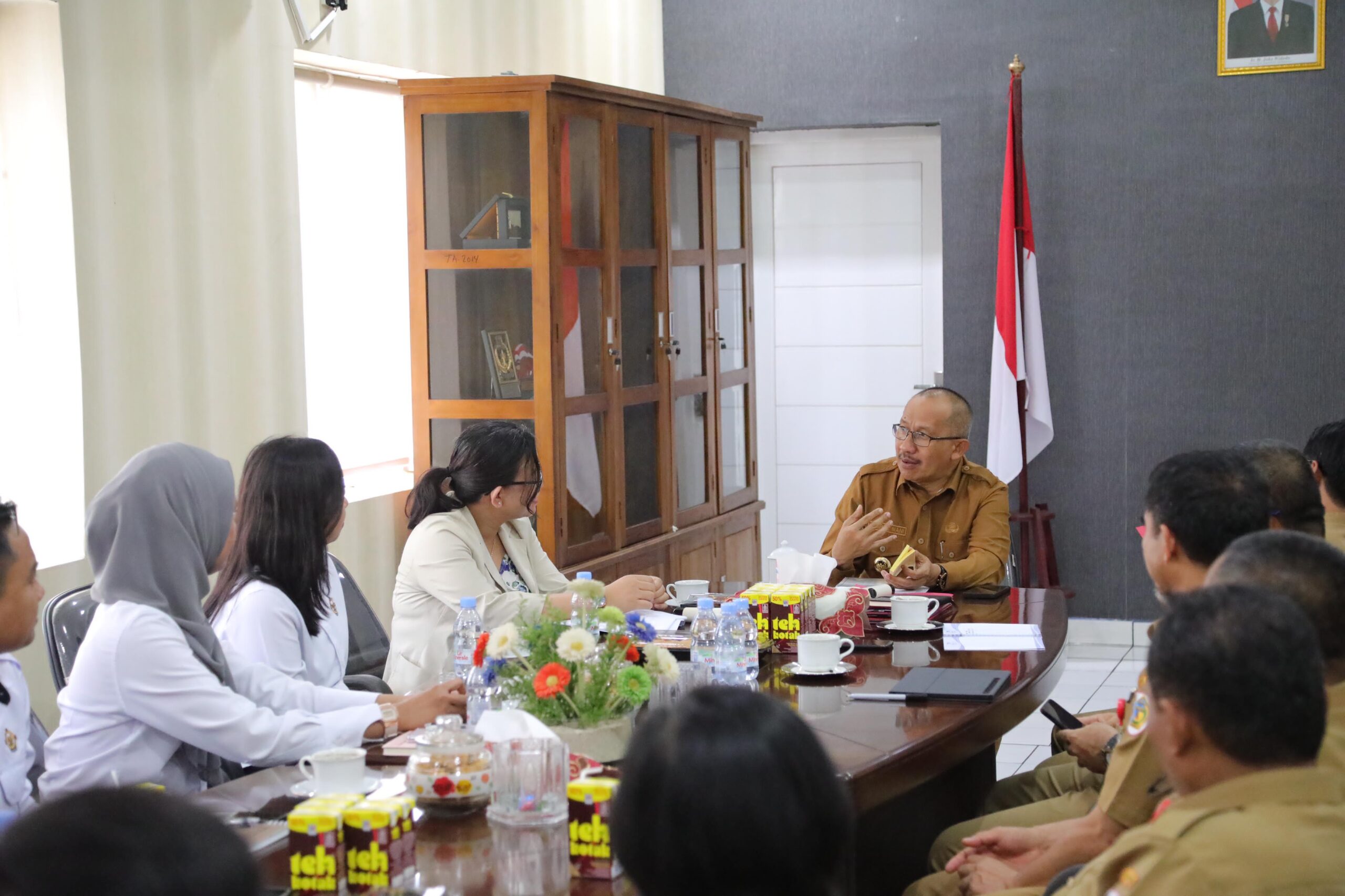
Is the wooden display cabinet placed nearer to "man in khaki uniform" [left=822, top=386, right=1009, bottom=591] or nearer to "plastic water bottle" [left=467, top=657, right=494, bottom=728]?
"man in khaki uniform" [left=822, top=386, right=1009, bottom=591]

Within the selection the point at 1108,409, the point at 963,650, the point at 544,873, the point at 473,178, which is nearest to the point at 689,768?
the point at 544,873

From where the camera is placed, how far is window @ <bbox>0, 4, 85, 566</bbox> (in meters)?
3.30

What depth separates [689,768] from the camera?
46.0 inches

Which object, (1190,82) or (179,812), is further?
(1190,82)

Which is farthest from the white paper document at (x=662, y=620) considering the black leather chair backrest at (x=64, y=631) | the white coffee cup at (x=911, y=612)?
the black leather chair backrest at (x=64, y=631)

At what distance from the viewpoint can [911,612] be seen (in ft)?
10.6

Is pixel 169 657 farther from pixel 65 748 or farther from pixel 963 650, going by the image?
pixel 963 650

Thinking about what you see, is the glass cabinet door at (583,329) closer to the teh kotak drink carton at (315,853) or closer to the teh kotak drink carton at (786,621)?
the teh kotak drink carton at (786,621)

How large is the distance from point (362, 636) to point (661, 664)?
60.3 inches

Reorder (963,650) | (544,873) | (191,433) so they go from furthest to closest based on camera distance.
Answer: (191,433)
(963,650)
(544,873)

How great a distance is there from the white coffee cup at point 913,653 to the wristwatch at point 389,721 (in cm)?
110

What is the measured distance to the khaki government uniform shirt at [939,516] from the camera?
3869 millimetres

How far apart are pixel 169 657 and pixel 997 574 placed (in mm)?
2327

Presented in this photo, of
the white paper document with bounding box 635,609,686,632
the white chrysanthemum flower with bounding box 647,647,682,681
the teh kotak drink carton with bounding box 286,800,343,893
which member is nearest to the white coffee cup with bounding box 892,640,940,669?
the white paper document with bounding box 635,609,686,632
